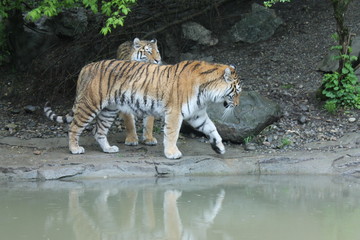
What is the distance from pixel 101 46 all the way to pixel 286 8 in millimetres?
4482

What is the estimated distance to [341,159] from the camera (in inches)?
303

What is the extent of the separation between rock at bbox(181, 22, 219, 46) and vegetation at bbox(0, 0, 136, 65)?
162cm

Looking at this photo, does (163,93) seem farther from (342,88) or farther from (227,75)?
(342,88)

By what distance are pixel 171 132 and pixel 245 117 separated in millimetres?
1559

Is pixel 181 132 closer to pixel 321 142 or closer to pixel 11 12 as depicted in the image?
pixel 321 142

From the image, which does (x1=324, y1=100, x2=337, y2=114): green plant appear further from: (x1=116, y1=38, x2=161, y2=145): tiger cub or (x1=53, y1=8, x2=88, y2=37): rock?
(x1=53, y1=8, x2=88, y2=37): rock

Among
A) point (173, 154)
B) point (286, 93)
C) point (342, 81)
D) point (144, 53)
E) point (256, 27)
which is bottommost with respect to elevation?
point (173, 154)

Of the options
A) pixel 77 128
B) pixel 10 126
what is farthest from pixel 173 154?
pixel 10 126

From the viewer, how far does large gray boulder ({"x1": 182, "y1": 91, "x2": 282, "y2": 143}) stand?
8.73m

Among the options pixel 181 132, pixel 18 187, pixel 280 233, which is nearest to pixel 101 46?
pixel 181 132

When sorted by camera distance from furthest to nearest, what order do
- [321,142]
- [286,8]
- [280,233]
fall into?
[286,8] < [321,142] < [280,233]

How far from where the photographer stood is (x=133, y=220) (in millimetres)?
5621

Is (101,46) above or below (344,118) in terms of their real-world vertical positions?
above

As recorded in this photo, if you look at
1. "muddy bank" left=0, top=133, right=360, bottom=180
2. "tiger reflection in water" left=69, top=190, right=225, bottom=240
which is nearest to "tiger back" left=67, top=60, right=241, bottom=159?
"muddy bank" left=0, top=133, right=360, bottom=180
